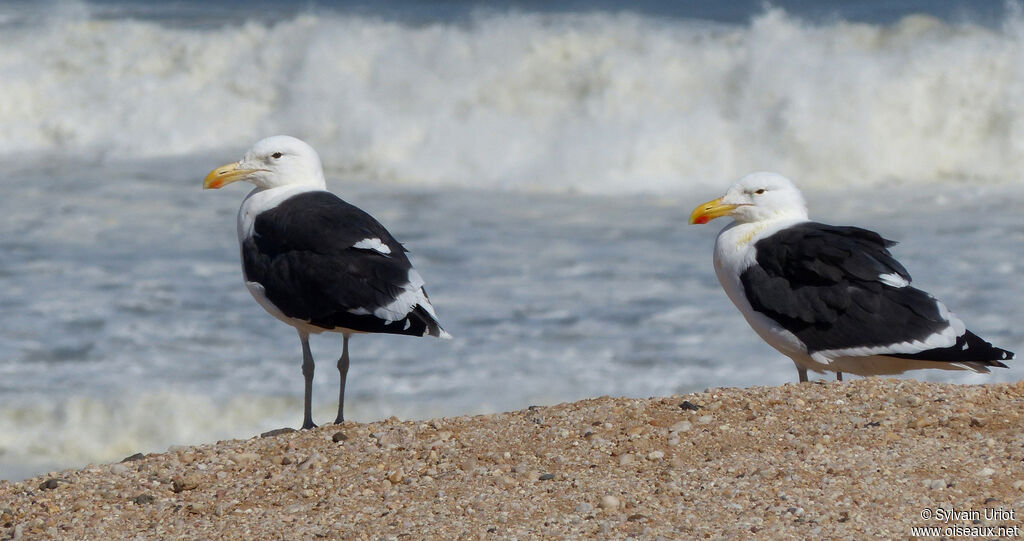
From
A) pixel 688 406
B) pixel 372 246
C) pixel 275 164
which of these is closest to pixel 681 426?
pixel 688 406

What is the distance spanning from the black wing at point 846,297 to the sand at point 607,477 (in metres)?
0.29

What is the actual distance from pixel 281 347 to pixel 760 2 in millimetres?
12298

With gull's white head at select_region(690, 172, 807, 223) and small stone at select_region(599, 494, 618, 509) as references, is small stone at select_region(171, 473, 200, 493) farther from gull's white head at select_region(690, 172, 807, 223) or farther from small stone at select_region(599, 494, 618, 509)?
gull's white head at select_region(690, 172, 807, 223)

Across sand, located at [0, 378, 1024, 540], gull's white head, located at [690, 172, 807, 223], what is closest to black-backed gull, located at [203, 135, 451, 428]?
sand, located at [0, 378, 1024, 540]

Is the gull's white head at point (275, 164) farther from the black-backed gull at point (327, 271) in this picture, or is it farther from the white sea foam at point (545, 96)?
the white sea foam at point (545, 96)

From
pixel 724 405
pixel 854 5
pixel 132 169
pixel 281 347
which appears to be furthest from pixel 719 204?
pixel 854 5

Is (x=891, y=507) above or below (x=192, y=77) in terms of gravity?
below

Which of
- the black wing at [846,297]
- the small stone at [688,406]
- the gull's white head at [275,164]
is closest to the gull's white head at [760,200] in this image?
the black wing at [846,297]

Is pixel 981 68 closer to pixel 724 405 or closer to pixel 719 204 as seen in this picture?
pixel 719 204

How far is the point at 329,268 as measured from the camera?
5715 millimetres

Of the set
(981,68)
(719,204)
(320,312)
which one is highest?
(981,68)

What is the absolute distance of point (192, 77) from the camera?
17.1 meters

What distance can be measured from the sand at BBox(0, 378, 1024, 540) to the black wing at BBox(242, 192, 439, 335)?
0.53 metres

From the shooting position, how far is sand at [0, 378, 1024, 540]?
3949 mm
